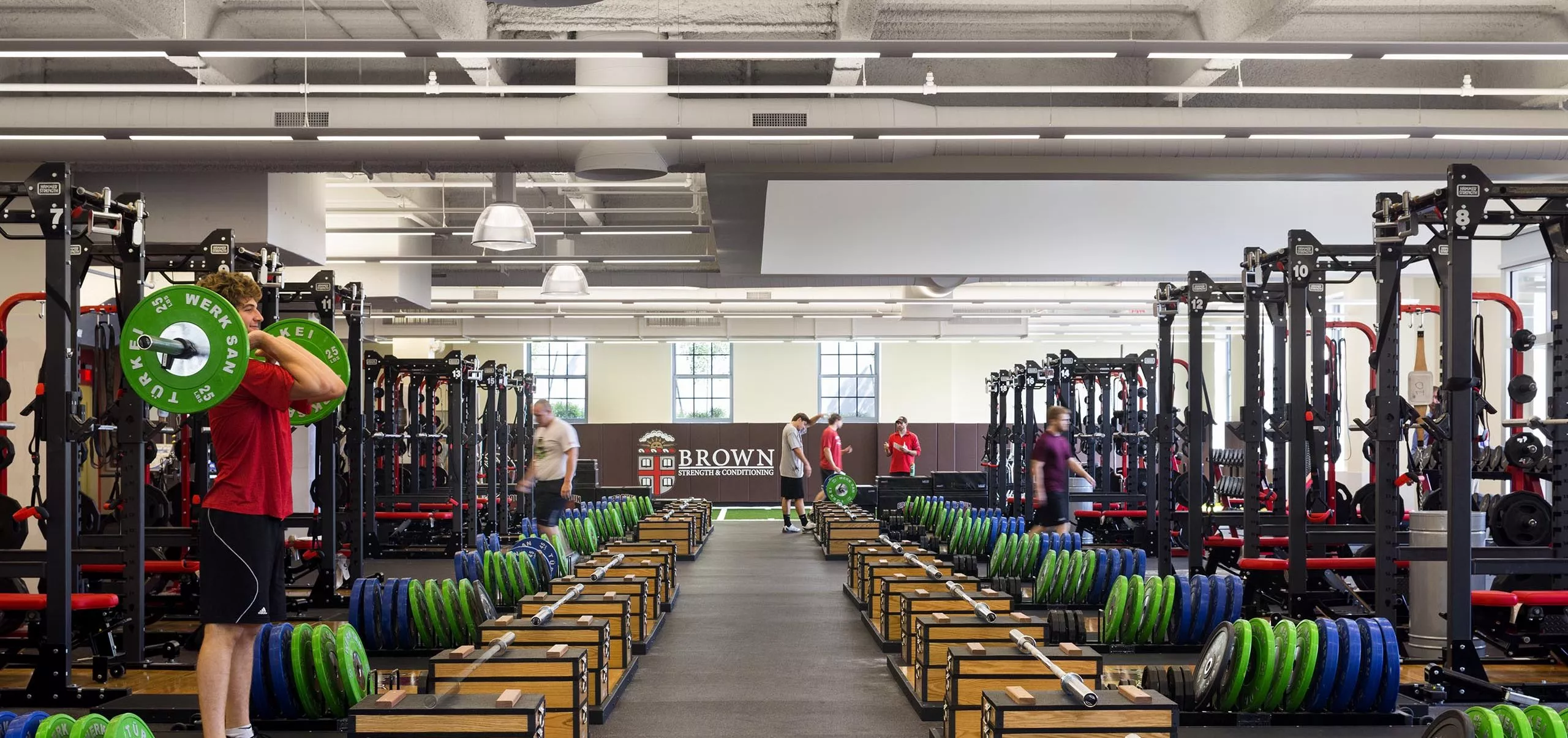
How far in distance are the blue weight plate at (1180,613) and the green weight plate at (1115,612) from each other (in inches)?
9.6

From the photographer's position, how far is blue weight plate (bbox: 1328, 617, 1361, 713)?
479 centimetres

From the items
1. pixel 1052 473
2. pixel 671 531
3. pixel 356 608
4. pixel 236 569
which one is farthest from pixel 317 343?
pixel 671 531

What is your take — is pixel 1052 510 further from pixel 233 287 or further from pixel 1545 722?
pixel 233 287

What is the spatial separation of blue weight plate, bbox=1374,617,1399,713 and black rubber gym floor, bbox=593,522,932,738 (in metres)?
1.76

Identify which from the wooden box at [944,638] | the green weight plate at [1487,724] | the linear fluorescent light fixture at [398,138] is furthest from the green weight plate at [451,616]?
the green weight plate at [1487,724]

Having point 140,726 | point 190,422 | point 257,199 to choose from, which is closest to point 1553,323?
point 140,726

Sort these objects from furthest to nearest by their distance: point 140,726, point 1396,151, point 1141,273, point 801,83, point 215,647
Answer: point 1141,273, point 801,83, point 1396,151, point 215,647, point 140,726

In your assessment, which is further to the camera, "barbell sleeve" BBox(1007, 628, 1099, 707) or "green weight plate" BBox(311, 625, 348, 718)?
"green weight plate" BBox(311, 625, 348, 718)

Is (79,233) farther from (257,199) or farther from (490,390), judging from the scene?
(490,390)

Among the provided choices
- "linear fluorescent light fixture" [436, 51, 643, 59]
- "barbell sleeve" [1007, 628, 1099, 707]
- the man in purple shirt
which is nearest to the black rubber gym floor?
"barbell sleeve" [1007, 628, 1099, 707]

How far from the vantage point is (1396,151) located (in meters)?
8.22

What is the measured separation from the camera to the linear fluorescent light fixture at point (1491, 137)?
24.0ft

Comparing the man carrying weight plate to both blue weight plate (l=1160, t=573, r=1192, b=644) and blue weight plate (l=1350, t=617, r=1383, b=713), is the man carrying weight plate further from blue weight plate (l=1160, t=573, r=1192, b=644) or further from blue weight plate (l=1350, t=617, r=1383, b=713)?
blue weight plate (l=1160, t=573, r=1192, b=644)

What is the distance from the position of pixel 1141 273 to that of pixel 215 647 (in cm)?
965
